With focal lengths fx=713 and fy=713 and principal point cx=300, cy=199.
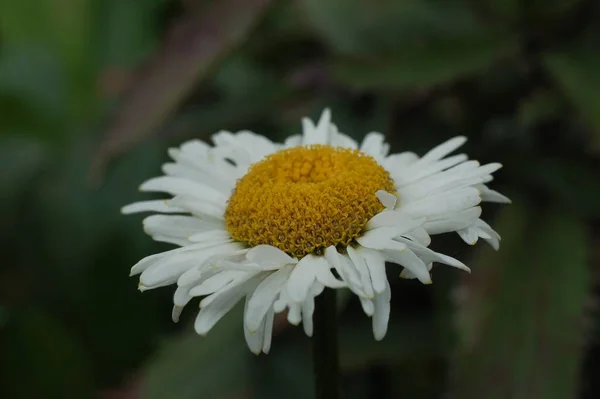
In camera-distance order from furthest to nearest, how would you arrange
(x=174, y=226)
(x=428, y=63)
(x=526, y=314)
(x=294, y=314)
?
(x=428, y=63) < (x=526, y=314) < (x=174, y=226) < (x=294, y=314)

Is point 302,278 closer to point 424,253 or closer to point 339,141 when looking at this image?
point 424,253

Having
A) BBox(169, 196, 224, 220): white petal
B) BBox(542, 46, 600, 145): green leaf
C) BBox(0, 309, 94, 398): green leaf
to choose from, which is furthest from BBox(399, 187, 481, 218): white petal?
BBox(0, 309, 94, 398): green leaf

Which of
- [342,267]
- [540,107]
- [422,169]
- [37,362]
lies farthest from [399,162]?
[37,362]

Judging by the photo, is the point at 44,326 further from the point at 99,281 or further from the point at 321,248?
the point at 321,248

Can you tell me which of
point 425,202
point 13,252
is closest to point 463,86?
point 425,202

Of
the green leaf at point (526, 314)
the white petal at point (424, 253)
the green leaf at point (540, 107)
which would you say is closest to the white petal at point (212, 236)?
the white petal at point (424, 253)

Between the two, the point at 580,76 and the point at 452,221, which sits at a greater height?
the point at 580,76

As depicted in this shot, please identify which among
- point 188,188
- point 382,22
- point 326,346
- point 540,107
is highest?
point 382,22
